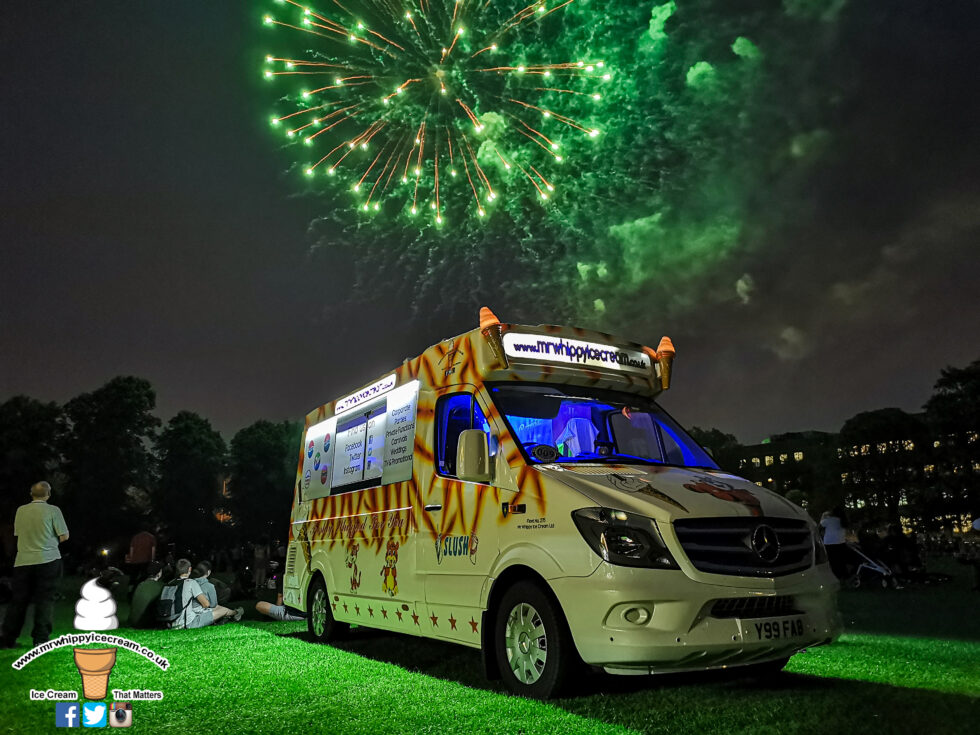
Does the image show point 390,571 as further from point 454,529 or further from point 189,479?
point 189,479

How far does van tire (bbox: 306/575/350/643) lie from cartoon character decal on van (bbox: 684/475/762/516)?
5.53 meters

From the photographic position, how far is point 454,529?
7.02m

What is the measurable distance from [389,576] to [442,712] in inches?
106

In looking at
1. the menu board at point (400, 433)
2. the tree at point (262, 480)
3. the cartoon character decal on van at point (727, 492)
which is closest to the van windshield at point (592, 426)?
the cartoon character decal on van at point (727, 492)

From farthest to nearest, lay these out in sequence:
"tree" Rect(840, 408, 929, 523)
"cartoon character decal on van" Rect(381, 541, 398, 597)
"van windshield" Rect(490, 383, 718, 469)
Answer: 1. "tree" Rect(840, 408, 929, 523)
2. "cartoon character decal on van" Rect(381, 541, 398, 597)
3. "van windshield" Rect(490, 383, 718, 469)

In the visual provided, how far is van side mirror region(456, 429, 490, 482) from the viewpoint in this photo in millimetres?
6316

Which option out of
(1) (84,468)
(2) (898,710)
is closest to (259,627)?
(2) (898,710)

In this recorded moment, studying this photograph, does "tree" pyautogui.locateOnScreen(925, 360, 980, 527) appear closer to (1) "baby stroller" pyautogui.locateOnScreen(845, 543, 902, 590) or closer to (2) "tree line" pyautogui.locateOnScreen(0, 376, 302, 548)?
(1) "baby stroller" pyautogui.locateOnScreen(845, 543, 902, 590)

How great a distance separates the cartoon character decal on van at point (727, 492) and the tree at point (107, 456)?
51887 mm

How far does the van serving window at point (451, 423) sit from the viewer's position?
7.13m

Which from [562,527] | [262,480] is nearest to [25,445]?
[262,480]

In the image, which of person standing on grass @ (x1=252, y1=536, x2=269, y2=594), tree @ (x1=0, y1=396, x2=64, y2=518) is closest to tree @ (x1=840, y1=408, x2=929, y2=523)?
person standing on grass @ (x1=252, y1=536, x2=269, y2=594)

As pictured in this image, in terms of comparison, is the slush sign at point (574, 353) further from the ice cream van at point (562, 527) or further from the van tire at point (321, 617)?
the van tire at point (321, 617)

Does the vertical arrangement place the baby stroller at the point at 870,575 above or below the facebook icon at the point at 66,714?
above
